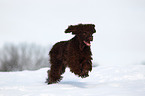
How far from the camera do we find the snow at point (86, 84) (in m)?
5.42

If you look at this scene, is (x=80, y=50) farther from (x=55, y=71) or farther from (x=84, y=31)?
(x=55, y=71)

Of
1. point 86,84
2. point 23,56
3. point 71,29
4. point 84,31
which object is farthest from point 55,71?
point 23,56

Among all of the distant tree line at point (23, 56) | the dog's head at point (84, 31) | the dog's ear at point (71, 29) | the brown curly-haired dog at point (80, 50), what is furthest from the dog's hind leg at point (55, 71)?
the distant tree line at point (23, 56)

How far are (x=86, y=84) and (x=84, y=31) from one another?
6.60ft

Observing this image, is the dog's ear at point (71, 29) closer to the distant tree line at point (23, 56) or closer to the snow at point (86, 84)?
the snow at point (86, 84)

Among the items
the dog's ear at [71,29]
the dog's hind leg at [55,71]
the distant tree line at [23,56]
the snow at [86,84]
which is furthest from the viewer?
the distant tree line at [23,56]

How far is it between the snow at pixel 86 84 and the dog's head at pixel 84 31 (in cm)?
133

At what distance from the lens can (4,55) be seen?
2611 centimetres

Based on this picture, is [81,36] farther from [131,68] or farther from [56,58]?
[131,68]

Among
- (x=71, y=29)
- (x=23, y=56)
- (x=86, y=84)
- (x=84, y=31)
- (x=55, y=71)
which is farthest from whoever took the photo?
(x=23, y=56)

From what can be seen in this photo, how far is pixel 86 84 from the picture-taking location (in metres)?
7.39

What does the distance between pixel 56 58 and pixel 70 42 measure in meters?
0.93

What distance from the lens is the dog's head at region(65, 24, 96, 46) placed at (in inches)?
244

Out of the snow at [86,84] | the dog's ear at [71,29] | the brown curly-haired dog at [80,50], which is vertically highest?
the dog's ear at [71,29]
